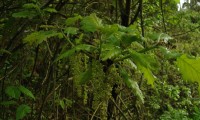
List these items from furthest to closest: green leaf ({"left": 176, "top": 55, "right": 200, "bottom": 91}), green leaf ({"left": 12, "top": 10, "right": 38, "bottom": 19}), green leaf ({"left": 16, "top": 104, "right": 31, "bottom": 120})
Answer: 1. green leaf ({"left": 16, "top": 104, "right": 31, "bottom": 120})
2. green leaf ({"left": 12, "top": 10, "right": 38, "bottom": 19})
3. green leaf ({"left": 176, "top": 55, "right": 200, "bottom": 91})

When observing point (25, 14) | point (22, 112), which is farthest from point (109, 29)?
point (22, 112)

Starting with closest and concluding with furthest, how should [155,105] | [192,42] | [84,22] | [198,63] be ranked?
[198,63] < [84,22] < [155,105] < [192,42]

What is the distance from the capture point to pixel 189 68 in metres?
0.94

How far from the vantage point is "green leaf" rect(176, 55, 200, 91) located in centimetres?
94

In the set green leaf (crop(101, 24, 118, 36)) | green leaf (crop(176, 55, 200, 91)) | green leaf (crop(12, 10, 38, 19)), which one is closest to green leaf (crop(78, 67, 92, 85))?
green leaf (crop(101, 24, 118, 36))

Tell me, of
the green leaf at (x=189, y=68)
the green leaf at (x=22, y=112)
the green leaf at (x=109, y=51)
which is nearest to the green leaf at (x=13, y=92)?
the green leaf at (x=22, y=112)

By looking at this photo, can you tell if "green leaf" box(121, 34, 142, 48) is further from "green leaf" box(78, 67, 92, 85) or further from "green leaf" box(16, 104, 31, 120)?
"green leaf" box(16, 104, 31, 120)

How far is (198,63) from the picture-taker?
944 mm

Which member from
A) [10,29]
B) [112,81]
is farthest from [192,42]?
[112,81]

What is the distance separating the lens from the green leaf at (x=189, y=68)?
3.08 ft

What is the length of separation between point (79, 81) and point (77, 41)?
0.49 feet

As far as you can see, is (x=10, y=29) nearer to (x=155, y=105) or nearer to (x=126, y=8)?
(x=126, y=8)

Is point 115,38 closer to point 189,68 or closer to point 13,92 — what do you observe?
point 189,68

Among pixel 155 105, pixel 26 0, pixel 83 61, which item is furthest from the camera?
→ pixel 155 105
